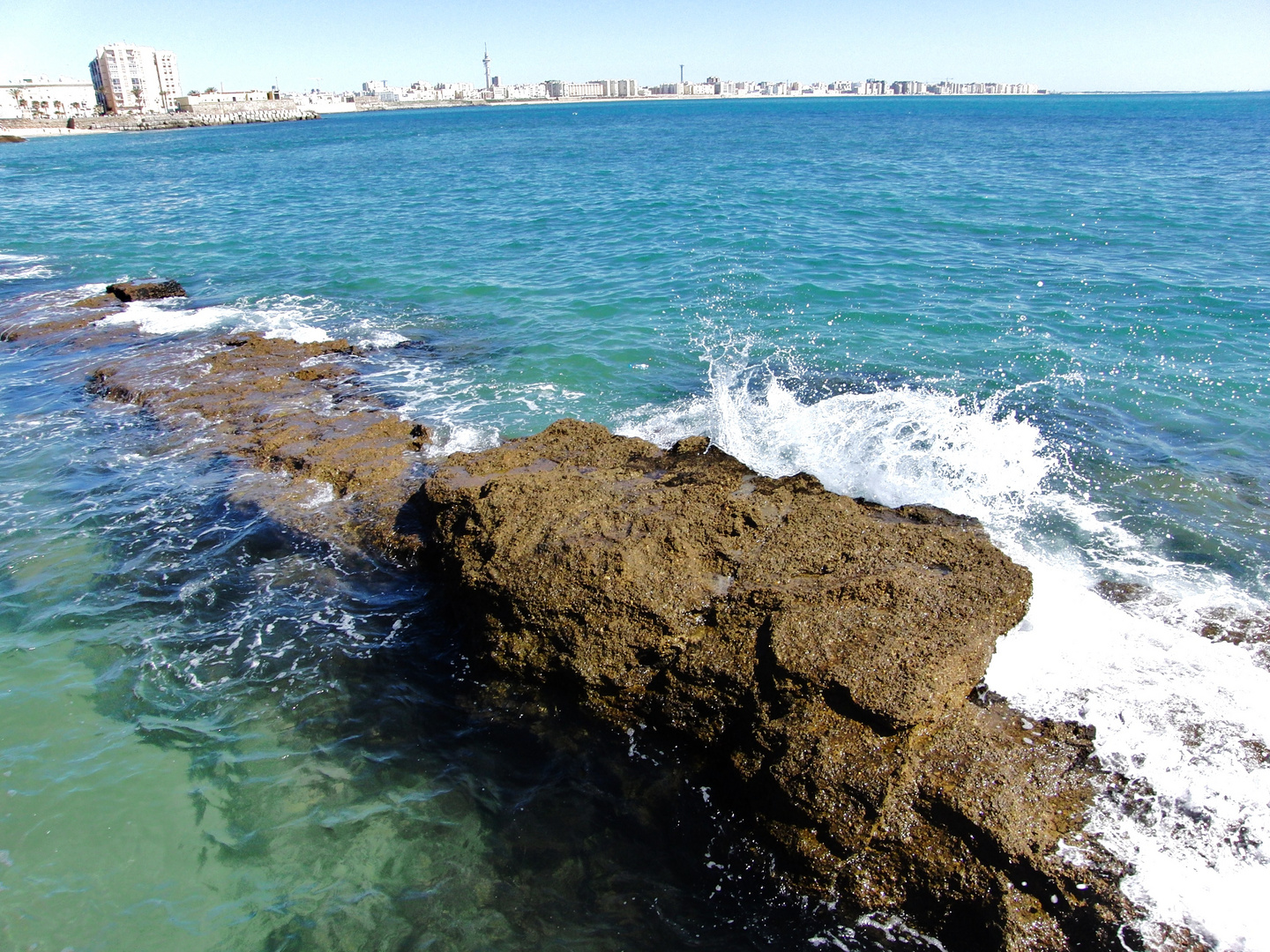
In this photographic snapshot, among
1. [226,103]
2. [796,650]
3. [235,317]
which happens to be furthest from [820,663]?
[226,103]

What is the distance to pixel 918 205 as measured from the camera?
90.1ft

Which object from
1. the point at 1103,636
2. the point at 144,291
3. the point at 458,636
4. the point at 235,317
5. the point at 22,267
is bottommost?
the point at 458,636

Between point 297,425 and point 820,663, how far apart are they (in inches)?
336

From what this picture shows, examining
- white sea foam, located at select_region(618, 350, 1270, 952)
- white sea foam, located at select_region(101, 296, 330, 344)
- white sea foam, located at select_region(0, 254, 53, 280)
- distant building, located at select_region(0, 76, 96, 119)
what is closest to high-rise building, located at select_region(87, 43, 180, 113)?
distant building, located at select_region(0, 76, 96, 119)

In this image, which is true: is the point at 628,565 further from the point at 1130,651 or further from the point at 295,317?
the point at 295,317

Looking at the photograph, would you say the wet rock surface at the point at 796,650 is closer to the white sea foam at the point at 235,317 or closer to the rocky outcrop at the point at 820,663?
the rocky outcrop at the point at 820,663

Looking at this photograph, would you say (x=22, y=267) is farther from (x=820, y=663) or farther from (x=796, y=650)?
(x=820, y=663)

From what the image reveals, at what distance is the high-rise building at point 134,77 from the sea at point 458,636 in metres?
155

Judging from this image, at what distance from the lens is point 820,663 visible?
505 cm

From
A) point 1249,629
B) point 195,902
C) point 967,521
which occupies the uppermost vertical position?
point 967,521

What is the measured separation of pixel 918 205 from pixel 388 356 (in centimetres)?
2178

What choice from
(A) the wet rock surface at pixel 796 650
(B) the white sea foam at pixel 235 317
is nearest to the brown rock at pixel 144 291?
(B) the white sea foam at pixel 235 317

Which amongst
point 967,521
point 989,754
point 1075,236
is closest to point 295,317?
point 967,521

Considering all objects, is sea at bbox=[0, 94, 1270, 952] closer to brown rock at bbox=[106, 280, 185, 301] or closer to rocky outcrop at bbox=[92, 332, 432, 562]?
rocky outcrop at bbox=[92, 332, 432, 562]
